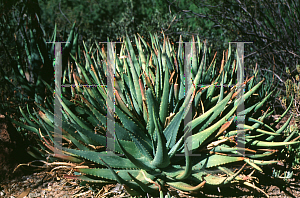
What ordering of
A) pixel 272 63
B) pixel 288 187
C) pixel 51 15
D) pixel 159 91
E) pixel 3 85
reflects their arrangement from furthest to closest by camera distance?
pixel 51 15, pixel 272 63, pixel 3 85, pixel 288 187, pixel 159 91

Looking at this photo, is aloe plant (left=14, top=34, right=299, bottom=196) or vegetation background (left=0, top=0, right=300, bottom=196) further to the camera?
vegetation background (left=0, top=0, right=300, bottom=196)

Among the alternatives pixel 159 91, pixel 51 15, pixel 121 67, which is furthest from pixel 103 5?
pixel 159 91

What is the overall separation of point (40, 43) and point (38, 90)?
27.5 inches

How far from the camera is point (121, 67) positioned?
2.53 m

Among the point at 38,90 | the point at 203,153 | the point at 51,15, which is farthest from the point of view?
the point at 51,15

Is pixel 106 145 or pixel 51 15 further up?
pixel 51 15

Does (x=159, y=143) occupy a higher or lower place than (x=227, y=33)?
lower

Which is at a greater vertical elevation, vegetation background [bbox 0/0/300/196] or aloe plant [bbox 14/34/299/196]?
vegetation background [bbox 0/0/300/196]

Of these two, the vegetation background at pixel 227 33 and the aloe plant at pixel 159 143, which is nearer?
the aloe plant at pixel 159 143

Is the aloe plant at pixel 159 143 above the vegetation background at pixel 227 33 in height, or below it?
below

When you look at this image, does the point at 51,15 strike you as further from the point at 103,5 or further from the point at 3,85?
the point at 3,85

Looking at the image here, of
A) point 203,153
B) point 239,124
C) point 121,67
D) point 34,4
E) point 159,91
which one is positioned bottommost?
point 203,153

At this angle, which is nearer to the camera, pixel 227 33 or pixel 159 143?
pixel 159 143

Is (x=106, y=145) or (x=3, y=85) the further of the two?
(x=3, y=85)
